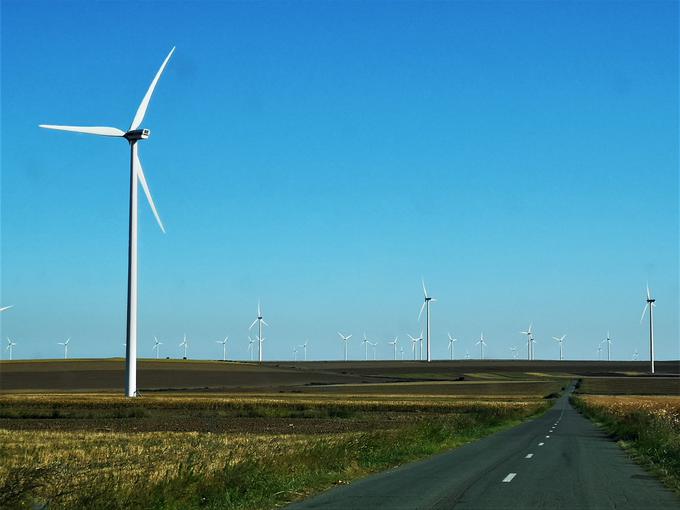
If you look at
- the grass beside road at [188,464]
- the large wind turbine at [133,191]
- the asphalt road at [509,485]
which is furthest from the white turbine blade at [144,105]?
the asphalt road at [509,485]

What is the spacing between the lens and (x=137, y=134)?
77.4 m

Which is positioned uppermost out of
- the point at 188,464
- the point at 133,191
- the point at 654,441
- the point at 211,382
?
the point at 133,191

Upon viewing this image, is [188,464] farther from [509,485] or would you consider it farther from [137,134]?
[137,134]

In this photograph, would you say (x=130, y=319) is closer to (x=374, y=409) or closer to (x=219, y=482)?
(x=374, y=409)

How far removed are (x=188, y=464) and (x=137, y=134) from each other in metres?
59.7

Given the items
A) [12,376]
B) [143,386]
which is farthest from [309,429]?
[12,376]

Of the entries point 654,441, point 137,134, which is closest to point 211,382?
point 137,134

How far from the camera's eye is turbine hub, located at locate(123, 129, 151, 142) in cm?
7738

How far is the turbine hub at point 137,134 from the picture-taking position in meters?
77.4

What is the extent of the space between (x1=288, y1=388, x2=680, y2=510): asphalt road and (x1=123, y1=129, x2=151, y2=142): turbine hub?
5087 cm

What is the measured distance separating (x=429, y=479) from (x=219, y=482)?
6096 mm

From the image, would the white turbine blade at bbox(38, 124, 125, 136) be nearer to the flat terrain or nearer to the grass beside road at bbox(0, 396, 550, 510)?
the grass beside road at bbox(0, 396, 550, 510)

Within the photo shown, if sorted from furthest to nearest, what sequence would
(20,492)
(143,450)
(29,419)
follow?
(29,419) → (143,450) → (20,492)

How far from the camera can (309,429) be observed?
52406 millimetres
